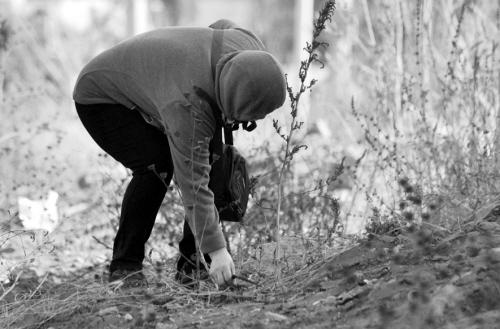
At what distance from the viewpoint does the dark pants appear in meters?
3.48

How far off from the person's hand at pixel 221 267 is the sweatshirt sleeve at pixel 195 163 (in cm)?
3

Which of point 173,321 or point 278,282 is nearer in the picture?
point 173,321

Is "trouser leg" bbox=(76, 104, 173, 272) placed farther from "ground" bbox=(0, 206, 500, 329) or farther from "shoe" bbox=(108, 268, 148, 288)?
"ground" bbox=(0, 206, 500, 329)

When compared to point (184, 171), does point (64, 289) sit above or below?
below

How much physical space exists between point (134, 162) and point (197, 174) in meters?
0.44

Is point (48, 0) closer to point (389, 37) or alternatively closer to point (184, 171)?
point (389, 37)

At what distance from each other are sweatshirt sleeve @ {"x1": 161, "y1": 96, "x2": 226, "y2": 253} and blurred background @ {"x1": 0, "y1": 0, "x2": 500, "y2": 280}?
18.3 inches

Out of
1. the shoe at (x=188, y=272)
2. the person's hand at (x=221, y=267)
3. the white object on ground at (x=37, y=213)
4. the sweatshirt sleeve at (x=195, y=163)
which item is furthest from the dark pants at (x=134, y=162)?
the white object on ground at (x=37, y=213)

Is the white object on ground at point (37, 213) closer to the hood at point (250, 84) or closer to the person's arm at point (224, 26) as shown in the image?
the person's arm at point (224, 26)

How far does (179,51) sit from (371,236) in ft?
3.46

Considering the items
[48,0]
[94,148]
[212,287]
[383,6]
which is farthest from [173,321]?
[48,0]

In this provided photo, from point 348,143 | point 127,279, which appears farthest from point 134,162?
point 348,143

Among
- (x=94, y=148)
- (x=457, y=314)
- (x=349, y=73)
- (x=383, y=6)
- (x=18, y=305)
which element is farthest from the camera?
(x=94, y=148)

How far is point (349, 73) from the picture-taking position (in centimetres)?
652
